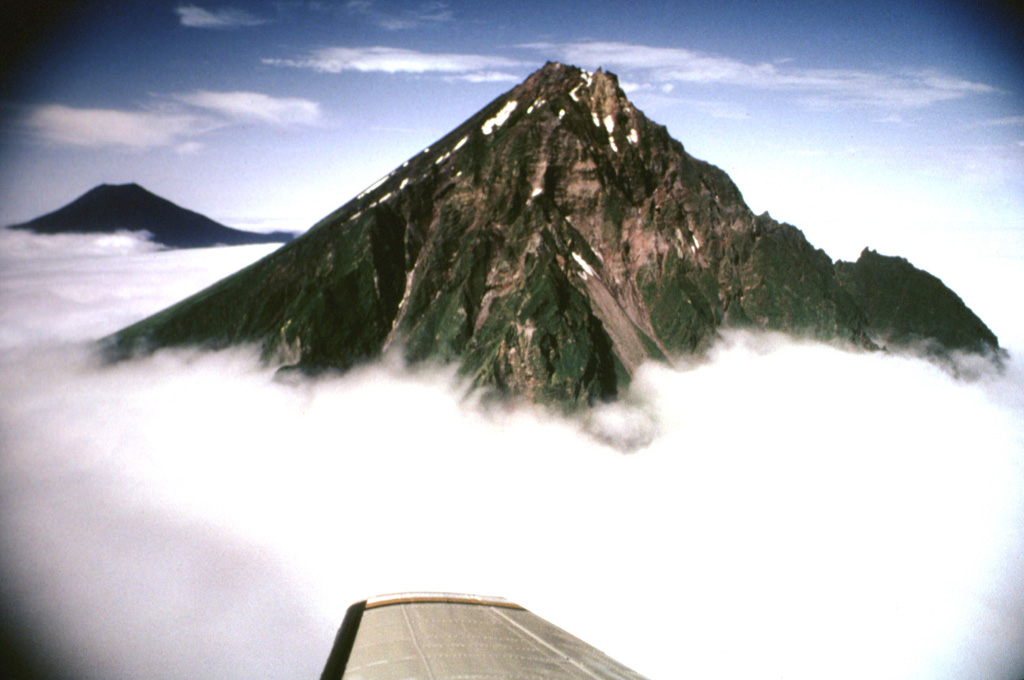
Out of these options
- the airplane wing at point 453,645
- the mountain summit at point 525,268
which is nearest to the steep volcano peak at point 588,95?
the mountain summit at point 525,268

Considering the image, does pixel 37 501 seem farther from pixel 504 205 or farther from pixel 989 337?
pixel 989 337

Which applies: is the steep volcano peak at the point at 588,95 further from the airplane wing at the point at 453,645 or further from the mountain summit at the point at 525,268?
the airplane wing at the point at 453,645

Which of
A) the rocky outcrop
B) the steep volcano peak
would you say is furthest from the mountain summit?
the rocky outcrop

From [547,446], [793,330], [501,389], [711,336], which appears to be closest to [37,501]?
[501,389]

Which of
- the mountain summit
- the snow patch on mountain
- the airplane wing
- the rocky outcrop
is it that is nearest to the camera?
the airplane wing

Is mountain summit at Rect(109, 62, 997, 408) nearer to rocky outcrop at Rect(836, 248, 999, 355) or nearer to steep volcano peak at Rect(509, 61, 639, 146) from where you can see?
steep volcano peak at Rect(509, 61, 639, 146)

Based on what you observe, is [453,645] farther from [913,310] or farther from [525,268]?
[913,310]
